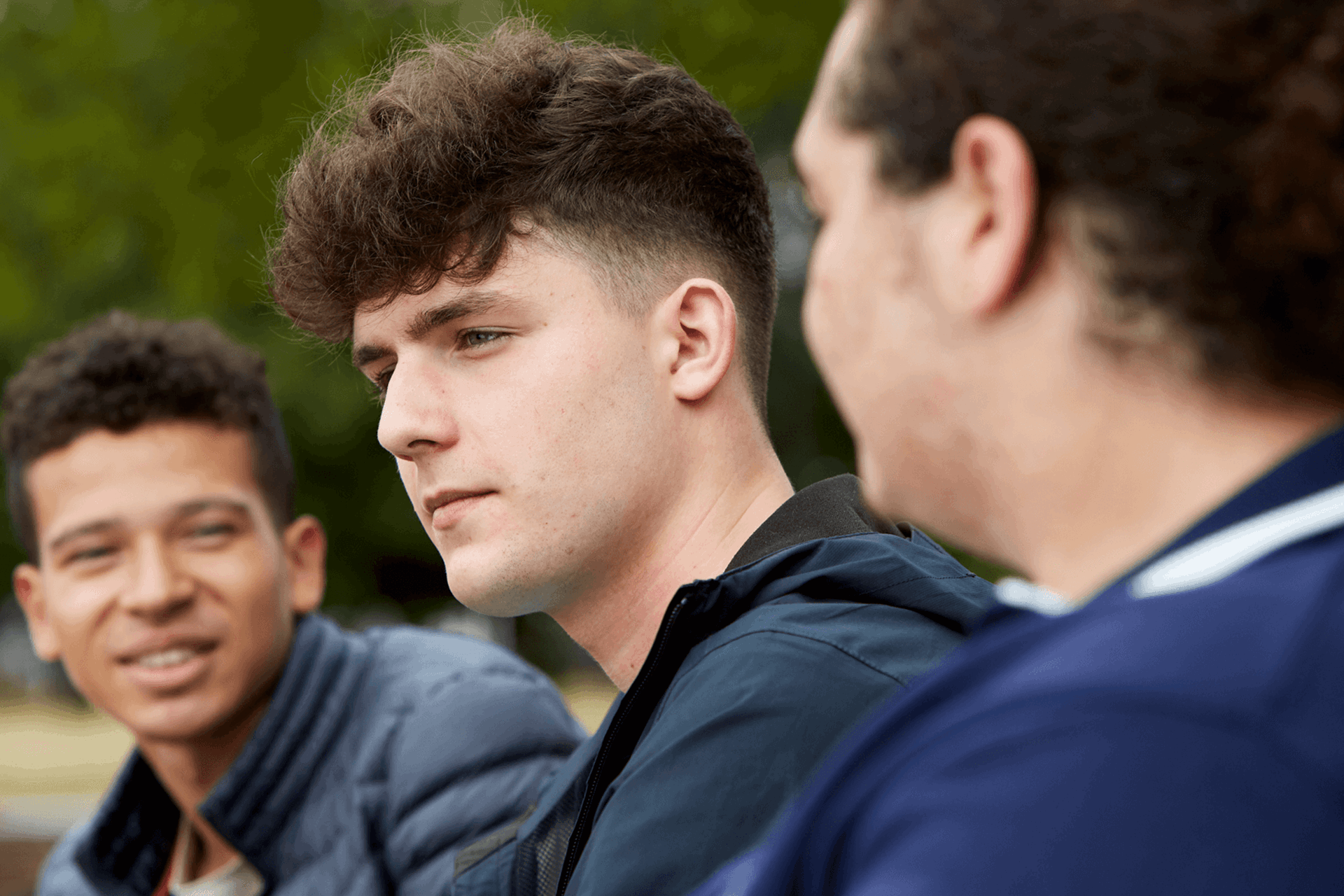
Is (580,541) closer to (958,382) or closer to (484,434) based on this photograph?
(484,434)

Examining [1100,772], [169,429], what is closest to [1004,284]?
[1100,772]

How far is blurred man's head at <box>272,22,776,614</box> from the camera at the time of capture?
6.68ft

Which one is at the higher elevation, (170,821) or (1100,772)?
(1100,772)

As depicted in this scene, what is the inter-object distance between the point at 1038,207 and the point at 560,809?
4.06ft

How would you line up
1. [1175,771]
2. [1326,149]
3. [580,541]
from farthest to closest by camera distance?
1. [580,541]
2. [1326,149]
3. [1175,771]

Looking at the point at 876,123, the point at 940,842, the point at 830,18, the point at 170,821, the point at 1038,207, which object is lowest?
the point at 170,821

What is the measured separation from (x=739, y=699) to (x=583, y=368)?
2.45ft

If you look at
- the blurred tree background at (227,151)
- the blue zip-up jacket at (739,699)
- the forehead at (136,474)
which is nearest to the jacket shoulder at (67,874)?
the forehead at (136,474)

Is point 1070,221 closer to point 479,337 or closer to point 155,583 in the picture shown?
point 479,337

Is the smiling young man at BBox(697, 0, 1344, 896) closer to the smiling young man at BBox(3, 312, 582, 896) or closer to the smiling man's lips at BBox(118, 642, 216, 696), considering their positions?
the smiling young man at BBox(3, 312, 582, 896)

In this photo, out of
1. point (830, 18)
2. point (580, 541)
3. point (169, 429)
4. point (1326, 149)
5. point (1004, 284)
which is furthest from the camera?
Result: point (830, 18)

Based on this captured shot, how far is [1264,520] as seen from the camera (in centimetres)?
85

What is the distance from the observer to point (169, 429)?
357 cm

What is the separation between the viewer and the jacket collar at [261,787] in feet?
10.9
